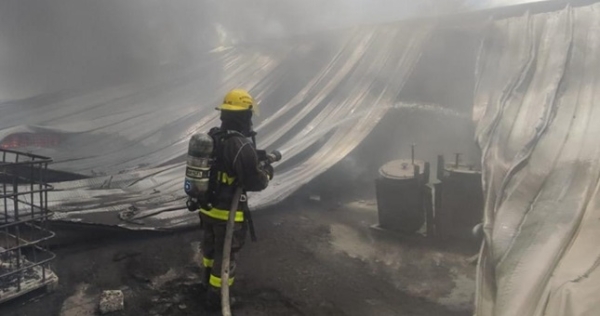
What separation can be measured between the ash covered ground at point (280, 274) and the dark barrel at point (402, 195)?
0.51 feet

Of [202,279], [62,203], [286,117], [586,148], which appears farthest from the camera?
[286,117]

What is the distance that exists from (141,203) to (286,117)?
3.20m

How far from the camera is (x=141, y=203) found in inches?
202

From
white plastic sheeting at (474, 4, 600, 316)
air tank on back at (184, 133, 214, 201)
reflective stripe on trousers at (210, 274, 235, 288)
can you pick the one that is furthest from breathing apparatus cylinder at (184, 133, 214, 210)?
white plastic sheeting at (474, 4, 600, 316)

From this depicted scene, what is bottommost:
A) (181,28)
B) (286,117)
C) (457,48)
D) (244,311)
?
(244,311)

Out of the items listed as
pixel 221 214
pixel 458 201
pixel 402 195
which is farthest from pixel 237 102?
pixel 458 201

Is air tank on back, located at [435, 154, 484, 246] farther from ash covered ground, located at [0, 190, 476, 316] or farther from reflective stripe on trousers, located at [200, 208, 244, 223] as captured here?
reflective stripe on trousers, located at [200, 208, 244, 223]

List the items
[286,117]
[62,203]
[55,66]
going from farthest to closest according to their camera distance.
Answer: [55,66], [286,117], [62,203]

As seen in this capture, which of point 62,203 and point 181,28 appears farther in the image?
point 181,28

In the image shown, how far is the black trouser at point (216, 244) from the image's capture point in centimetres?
352

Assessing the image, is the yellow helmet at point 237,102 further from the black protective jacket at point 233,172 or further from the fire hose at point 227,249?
the fire hose at point 227,249

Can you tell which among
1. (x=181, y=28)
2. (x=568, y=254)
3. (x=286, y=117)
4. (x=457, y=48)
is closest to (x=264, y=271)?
(x=568, y=254)

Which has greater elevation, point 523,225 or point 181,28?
point 181,28

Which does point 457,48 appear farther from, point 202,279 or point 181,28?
point 181,28
